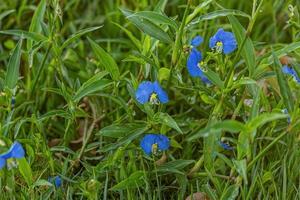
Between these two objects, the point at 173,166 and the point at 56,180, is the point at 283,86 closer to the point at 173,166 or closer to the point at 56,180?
the point at 173,166

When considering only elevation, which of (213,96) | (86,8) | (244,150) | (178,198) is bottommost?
(178,198)

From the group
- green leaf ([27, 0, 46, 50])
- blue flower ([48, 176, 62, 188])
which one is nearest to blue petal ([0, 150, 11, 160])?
blue flower ([48, 176, 62, 188])

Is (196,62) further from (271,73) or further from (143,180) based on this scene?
(143,180)

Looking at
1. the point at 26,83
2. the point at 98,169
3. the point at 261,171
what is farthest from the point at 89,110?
the point at 261,171

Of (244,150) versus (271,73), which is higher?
(271,73)

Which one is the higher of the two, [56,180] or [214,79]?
[214,79]

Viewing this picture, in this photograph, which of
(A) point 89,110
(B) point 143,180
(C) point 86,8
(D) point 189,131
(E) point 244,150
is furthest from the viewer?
(C) point 86,8

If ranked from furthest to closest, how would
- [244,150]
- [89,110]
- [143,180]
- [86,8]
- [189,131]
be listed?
[86,8] < [89,110] < [189,131] < [143,180] < [244,150]

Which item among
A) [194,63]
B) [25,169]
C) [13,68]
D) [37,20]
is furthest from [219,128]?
[37,20]
